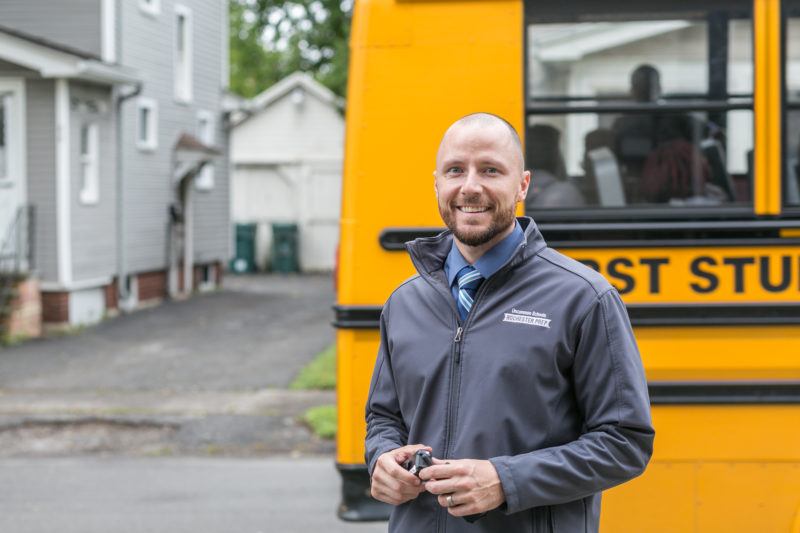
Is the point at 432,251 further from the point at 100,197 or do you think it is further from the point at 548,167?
the point at 100,197

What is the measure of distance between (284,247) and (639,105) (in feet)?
80.6

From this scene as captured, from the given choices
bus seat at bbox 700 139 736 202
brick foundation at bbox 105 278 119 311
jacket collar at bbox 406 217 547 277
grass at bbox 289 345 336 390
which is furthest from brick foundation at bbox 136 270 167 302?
jacket collar at bbox 406 217 547 277

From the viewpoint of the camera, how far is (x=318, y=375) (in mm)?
11867

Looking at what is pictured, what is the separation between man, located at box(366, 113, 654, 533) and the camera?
8.32 ft

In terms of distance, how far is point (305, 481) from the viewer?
7.83 meters

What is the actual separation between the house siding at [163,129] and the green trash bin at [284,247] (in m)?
3.62

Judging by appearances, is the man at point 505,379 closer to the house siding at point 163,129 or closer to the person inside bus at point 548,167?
the person inside bus at point 548,167

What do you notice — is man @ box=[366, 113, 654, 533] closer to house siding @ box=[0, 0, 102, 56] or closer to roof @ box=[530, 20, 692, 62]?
roof @ box=[530, 20, 692, 62]

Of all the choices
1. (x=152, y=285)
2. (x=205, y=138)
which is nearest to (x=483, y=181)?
(x=152, y=285)

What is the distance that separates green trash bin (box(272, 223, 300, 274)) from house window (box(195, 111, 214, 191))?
14.8 feet

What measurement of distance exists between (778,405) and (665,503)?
58 centimetres

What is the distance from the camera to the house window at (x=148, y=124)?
20.4 m

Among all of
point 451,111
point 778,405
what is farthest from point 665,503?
point 451,111

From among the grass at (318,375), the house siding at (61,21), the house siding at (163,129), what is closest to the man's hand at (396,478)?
the grass at (318,375)
